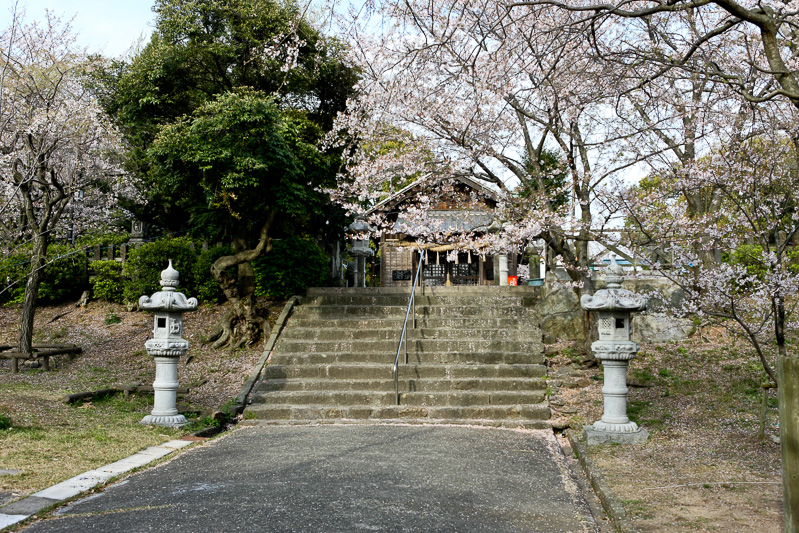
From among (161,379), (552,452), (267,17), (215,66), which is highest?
(267,17)

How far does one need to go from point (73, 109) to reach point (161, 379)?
5.53m

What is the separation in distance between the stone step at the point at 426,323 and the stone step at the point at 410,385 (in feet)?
5.64

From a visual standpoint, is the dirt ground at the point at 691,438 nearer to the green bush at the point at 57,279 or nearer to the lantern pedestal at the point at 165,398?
the lantern pedestal at the point at 165,398

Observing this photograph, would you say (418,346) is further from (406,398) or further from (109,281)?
(109,281)

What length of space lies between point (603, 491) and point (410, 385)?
4.67 m

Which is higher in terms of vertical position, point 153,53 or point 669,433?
point 153,53

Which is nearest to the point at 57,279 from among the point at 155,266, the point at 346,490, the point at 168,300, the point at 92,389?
the point at 155,266

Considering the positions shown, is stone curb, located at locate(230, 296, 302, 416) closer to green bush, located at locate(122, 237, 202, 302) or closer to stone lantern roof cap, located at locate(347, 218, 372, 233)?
stone lantern roof cap, located at locate(347, 218, 372, 233)

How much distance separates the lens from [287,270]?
13.9 metres

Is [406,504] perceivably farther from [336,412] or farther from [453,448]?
[336,412]

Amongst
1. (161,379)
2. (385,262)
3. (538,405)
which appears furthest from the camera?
(385,262)

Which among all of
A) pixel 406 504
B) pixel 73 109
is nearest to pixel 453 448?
pixel 406 504

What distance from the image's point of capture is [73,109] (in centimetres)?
1075

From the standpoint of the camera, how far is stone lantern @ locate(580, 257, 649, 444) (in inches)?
276
